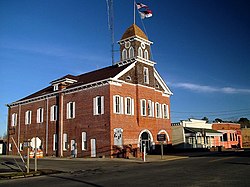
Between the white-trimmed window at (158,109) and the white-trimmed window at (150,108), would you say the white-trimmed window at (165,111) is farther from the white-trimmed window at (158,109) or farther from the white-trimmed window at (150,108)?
the white-trimmed window at (150,108)

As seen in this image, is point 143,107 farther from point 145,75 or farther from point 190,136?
point 190,136

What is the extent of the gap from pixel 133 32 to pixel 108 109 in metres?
13.0

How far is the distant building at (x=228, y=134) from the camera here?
63062mm

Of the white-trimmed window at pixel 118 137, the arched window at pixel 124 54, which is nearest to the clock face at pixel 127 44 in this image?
the arched window at pixel 124 54

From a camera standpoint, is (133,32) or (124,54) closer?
(133,32)

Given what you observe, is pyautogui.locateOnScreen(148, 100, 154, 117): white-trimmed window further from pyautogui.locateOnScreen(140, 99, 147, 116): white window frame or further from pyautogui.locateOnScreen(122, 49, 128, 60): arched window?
pyautogui.locateOnScreen(122, 49, 128, 60): arched window

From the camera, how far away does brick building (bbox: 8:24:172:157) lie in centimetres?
3414

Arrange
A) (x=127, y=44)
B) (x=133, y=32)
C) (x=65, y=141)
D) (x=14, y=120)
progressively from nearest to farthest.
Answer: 1. (x=65, y=141)
2. (x=133, y=32)
3. (x=127, y=44)
4. (x=14, y=120)

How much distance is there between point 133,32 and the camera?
40.7 meters

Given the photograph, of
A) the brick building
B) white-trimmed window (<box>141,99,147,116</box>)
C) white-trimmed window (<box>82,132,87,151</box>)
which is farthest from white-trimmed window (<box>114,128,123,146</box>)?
white-trimmed window (<box>141,99,147,116</box>)

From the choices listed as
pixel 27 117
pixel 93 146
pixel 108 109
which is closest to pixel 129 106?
pixel 108 109

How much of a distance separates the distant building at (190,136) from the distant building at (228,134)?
17.1 ft

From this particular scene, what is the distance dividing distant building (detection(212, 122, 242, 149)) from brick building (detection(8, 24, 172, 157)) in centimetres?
2374

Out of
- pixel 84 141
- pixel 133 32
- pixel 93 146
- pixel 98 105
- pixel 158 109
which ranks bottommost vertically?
pixel 93 146
